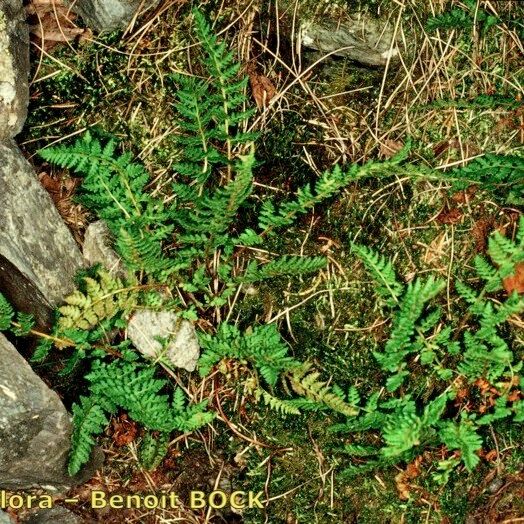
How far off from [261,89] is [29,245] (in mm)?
1747

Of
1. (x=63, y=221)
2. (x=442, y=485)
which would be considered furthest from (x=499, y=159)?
(x=63, y=221)

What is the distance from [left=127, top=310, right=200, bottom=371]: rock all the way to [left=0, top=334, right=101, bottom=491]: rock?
24.4 inches

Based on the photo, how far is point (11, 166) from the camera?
3.85 m

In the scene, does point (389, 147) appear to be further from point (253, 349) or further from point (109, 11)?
point (109, 11)

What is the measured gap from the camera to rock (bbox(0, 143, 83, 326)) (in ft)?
12.5

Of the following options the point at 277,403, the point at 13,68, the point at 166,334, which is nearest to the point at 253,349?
the point at 277,403

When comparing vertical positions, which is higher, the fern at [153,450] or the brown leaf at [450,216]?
the brown leaf at [450,216]

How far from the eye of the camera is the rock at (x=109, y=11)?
393 centimetres

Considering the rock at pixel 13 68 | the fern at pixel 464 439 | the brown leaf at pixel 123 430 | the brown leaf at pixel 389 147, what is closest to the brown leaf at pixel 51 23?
the rock at pixel 13 68

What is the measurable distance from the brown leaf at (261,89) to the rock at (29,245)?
1.48 metres

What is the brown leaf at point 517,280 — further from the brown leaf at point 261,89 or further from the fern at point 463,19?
the brown leaf at point 261,89

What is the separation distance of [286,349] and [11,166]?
6.59 feet

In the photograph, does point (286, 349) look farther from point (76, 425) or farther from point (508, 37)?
point (508, 37)

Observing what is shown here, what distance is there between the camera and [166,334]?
4.00 meters
